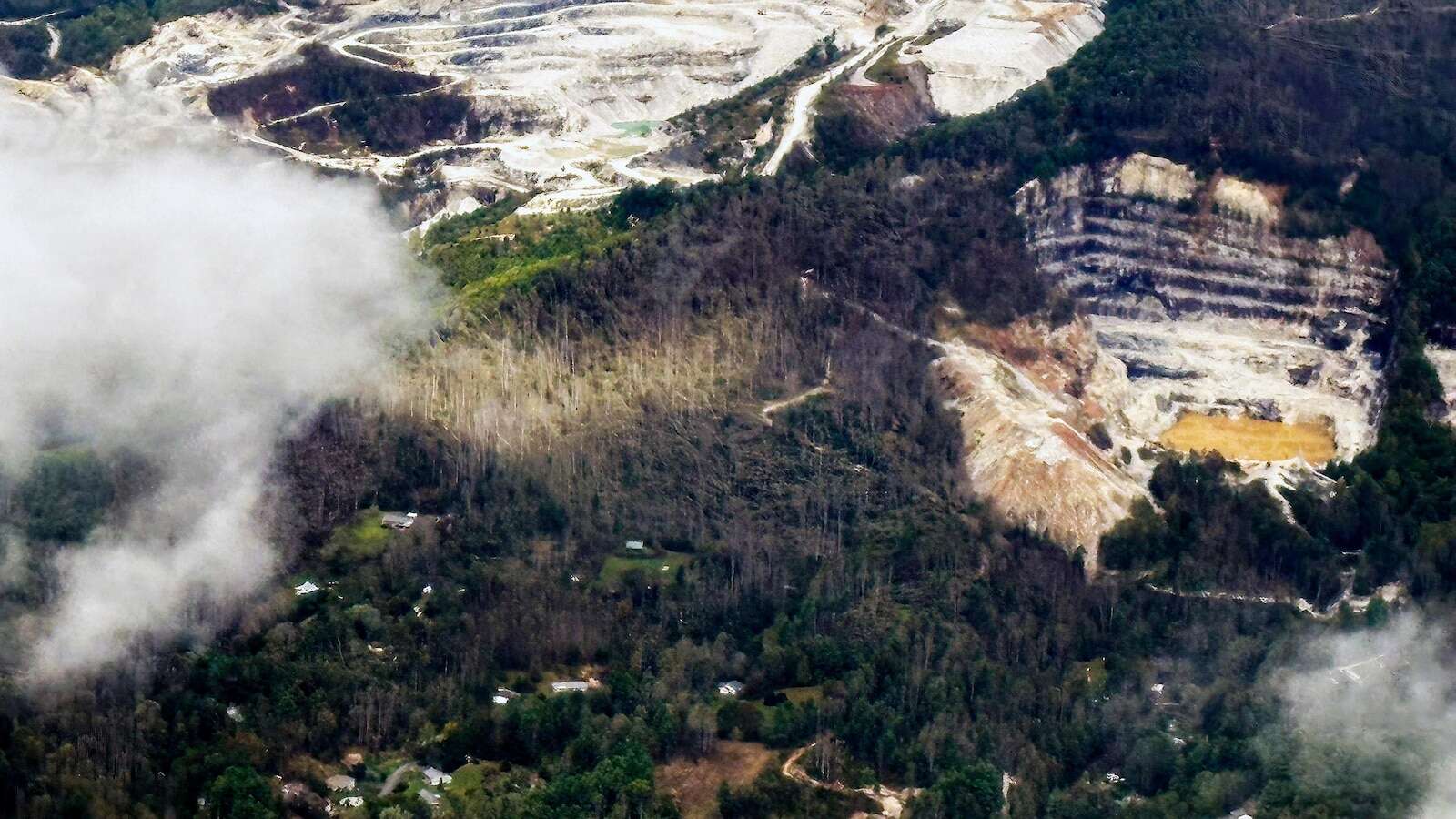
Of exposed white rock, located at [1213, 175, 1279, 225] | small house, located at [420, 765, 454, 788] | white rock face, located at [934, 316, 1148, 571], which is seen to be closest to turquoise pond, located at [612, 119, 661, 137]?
white rock face, located at [934, 316, 1148, 571]

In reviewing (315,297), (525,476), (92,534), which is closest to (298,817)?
(92,534)

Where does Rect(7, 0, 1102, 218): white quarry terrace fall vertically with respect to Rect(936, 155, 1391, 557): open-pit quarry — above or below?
above

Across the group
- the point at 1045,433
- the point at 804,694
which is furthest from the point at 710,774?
the point at 1045,433

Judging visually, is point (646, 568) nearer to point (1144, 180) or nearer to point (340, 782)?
point (340, 782)

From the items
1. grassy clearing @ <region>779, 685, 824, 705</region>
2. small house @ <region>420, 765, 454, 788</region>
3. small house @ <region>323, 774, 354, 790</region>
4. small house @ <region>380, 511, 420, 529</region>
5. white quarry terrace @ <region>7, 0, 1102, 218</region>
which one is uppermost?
white quarry terrace @ <region>7, 0, 1102, 218</region>

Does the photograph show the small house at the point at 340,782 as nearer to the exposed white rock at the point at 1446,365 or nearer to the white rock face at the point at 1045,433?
the white rock face at the point at 1045,433

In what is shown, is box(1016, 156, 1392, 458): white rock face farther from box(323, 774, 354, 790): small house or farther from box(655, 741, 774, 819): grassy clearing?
box(323, 774, 354, 790): small house

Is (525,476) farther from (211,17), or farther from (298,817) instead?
(211,17)

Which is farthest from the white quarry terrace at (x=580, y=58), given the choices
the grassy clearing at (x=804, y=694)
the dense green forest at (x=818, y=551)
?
the grassy clearing at (x=804, y=694)
